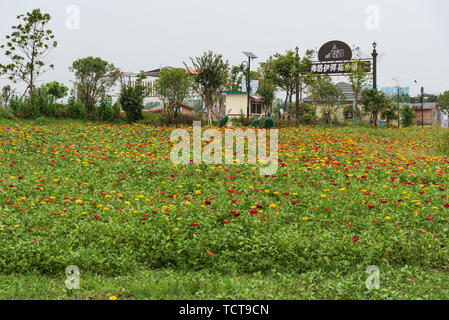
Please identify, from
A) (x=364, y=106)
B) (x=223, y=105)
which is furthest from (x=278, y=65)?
(x=223, y=105)

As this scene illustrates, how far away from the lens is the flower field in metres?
4.56

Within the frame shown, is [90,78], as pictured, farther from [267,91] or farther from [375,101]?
[375,101]

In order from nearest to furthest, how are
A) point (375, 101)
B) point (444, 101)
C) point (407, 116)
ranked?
point (375, 101) < point (407, 116) < point (444, 101)

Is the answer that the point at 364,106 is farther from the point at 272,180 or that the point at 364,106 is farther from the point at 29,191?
the point at 29,191

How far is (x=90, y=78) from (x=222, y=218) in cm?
1659

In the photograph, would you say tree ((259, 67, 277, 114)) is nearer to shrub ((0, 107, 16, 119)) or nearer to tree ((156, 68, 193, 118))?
tree ((156, 68, 193, 118))

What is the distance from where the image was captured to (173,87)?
63.2 ft

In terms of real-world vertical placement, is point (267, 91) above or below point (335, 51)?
below

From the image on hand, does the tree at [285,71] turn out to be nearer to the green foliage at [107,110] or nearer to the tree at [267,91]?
the tree at [267,91]

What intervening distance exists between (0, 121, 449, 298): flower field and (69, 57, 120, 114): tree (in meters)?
10.9

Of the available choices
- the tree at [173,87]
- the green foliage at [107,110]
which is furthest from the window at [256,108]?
the green foliage at [107,110]

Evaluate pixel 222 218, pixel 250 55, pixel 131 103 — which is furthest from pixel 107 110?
pixel 222 218

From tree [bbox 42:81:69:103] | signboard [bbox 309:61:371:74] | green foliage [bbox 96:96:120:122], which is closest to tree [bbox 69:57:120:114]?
green foliage [bbox 96:96:120:122]
